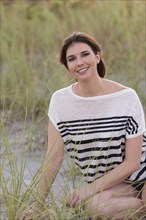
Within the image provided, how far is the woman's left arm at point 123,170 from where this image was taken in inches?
110

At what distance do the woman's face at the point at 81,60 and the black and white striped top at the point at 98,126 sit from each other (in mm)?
129

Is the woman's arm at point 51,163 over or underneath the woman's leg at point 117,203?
over

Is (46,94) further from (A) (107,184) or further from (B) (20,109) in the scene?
(A) (107,184)

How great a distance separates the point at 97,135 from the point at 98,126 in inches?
1.6

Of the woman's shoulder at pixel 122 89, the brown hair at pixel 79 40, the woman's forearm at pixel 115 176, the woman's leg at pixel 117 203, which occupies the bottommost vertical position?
the woman's leg at pixel 117 203

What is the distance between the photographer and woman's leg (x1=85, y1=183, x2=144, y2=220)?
278cm

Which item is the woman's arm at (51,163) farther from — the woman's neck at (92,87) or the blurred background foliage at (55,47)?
the blurred background foliage at (55,47)

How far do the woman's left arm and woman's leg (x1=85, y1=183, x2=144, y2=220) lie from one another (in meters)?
0.04

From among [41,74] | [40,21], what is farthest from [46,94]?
[40,21]

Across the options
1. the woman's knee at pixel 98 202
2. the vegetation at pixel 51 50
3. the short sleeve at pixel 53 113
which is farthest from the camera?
the vegetation at pixel 51 50

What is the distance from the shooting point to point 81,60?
111 inches

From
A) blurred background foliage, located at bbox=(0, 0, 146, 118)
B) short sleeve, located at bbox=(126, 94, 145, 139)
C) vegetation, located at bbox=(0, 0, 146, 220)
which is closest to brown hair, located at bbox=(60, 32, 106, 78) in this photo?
short sleeve, located at bbox=(126, 94, 145, 139)

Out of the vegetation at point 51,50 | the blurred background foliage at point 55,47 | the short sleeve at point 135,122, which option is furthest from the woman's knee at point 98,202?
the blurred background foliage at point 55,47

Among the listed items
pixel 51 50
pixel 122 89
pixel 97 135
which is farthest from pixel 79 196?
pixel 51 50
